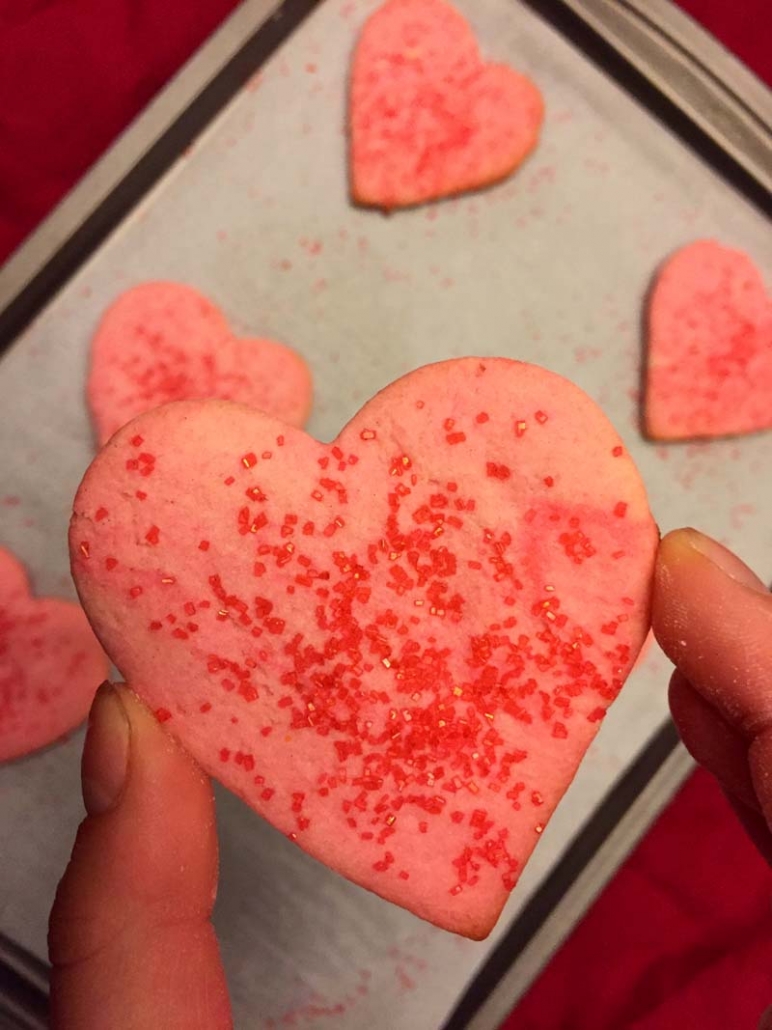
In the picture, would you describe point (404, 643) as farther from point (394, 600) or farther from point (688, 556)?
point (688, 556)

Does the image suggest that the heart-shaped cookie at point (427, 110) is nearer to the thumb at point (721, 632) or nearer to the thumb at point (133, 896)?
the thumb at point (721, 632)

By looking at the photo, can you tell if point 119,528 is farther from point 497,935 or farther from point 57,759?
point 497,935

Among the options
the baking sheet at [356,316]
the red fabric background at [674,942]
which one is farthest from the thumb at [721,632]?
the red fabric background at [674,942]

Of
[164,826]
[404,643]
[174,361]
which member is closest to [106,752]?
[164,826]

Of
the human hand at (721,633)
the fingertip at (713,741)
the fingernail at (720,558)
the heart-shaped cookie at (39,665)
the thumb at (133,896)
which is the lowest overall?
the heart-shaped cookie at (39,665)

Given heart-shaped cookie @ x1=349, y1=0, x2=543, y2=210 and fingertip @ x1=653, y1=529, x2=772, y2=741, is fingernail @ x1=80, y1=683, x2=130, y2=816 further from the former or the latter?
heart-shaped cookie @ x1=349, y1=0, x2=543, y2=210

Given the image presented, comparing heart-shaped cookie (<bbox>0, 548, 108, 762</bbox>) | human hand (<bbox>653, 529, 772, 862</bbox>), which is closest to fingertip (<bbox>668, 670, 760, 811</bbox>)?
human hand (<bbox>653, 529, 772, 862</bbox>)

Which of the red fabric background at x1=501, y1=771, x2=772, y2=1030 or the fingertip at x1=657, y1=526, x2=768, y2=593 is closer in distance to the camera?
the fingertip at x1=657, y1=526, x2=768, y2=593
